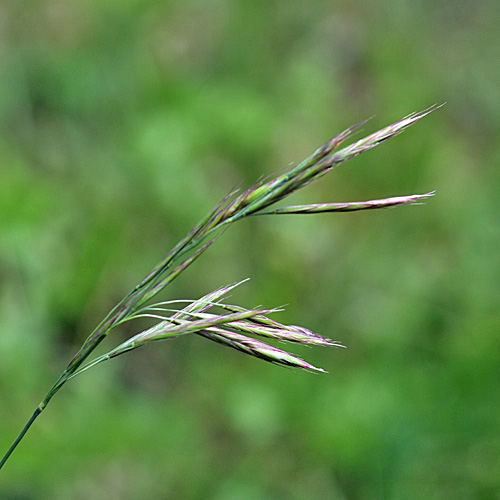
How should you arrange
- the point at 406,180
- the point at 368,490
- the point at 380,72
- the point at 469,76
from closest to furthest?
the point at 368,490 → the point at 406,180 → the point at 380,72 → the point at 469,76

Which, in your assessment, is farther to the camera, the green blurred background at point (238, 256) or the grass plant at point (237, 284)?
the green blurred background at point (238, 256)

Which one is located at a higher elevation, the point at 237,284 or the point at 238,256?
the point at 238,256

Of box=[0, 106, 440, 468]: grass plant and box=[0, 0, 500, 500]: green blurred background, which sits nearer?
box=[0, 106, 440, 468]: grass plant

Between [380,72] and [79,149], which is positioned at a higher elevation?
[380,72]

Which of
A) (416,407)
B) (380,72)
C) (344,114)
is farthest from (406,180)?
(416,407)

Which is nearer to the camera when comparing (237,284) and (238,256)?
(237,284)

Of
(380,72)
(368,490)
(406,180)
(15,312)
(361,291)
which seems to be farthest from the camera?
(380,72)

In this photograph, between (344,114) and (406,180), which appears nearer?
(406,180)

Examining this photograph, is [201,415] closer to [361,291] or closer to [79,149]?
[361,291]
